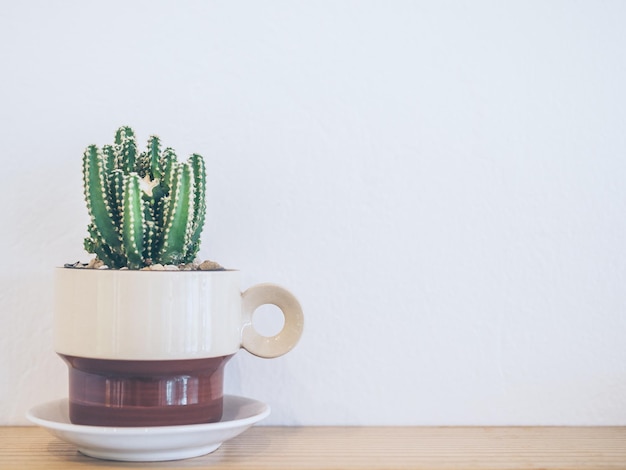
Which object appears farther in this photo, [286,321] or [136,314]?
[286,321]

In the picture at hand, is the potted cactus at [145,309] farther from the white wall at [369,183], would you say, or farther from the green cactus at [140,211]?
the white wall at [369,183]

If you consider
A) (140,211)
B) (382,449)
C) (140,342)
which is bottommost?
(382,449)

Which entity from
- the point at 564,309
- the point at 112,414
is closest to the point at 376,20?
the point at 564,309

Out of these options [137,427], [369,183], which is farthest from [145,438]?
[369,183]

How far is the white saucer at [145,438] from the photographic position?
1.78 ft

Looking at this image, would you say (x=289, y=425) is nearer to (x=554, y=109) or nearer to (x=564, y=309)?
(x=564, y=309)

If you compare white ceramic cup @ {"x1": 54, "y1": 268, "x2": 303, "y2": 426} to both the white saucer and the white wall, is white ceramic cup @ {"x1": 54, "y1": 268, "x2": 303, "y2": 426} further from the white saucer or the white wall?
the white wall

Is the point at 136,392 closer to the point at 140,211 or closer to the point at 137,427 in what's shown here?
the point at 137,427

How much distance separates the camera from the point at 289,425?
0.74 meters

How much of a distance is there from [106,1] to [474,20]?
0.42 metres

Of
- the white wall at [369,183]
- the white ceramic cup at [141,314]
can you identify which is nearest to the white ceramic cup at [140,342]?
the white ceramic cup at [141,314]

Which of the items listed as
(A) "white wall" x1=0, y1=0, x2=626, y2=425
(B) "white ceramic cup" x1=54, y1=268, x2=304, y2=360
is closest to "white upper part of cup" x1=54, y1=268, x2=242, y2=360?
(B) "white ceramic cup" x1=54, y1=268, x2=304, y2=360

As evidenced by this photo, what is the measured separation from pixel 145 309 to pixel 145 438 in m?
0.10

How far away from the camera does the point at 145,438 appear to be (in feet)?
1.80
